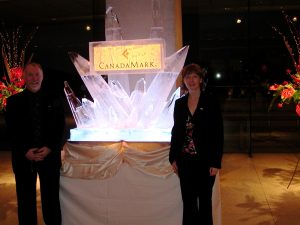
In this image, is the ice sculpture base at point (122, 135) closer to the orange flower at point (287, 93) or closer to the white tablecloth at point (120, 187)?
the white tablecloth at point (120, 187)

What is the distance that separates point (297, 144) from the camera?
772 centimetres

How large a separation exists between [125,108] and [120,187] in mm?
794

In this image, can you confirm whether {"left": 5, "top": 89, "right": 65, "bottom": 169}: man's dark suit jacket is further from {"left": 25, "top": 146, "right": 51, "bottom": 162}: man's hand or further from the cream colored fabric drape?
the cream colored fabric drape

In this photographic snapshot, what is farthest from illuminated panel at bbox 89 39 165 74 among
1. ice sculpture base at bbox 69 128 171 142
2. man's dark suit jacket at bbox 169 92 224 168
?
man's dark suit jacket at bbox 169 92 224 168

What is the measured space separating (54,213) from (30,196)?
0.21 metres

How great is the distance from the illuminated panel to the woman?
707 mm

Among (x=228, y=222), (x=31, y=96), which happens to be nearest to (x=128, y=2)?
(x=31, y=96)

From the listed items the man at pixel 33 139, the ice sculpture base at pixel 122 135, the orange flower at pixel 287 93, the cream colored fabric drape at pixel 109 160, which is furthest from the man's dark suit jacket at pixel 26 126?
the orange flower at pixel 287 93

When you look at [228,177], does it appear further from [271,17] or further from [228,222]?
[271,17]

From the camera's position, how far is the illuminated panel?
3160 millimetres

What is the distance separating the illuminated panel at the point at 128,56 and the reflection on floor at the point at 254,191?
4.85 feet

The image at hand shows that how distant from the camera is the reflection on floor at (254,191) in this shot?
11.2ft

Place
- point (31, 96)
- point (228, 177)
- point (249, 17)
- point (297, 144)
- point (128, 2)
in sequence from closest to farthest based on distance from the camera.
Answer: point (31, 96)
point (128, 2)
point (228, 177)
point (249, 17)
point (297, 144)

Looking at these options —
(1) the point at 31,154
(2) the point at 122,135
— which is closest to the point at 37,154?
(1) the point at 31,154
